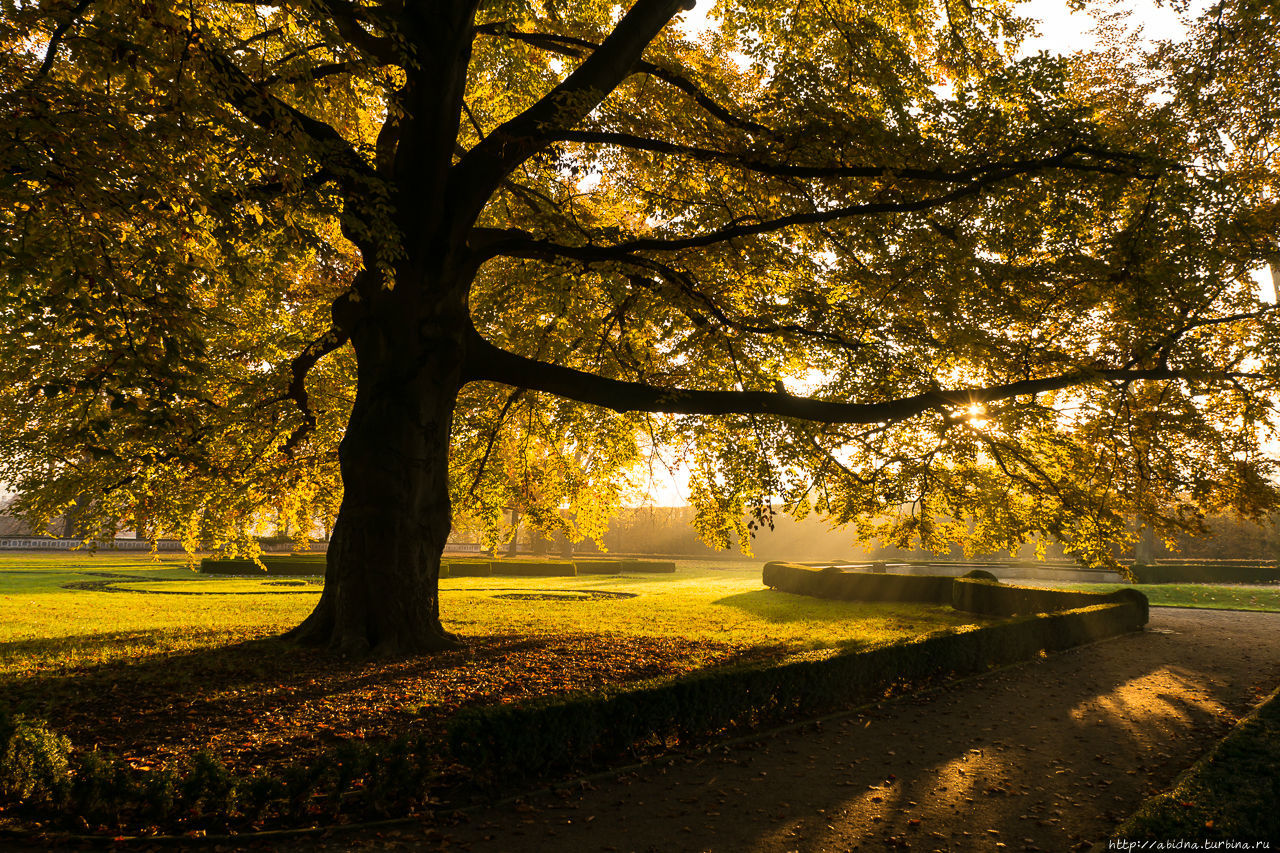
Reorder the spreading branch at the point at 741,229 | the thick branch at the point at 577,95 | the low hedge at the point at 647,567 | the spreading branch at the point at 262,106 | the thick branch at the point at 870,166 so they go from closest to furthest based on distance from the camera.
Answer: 1. the spreading branch at the point at 262,106
2. the thick branch at the point at 577,95
3. the thick branch at the point at 870,166
4. the spreading branch at the point at 741,229
5. the low hedge at the point at 647,567

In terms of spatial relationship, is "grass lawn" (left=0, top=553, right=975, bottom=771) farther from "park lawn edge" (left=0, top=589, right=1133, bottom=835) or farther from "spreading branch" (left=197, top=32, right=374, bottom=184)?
"spreading branch" (left=197, top=32, right=374, bottom=184)

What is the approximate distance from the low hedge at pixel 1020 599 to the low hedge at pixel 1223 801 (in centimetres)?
1308

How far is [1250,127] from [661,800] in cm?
1409

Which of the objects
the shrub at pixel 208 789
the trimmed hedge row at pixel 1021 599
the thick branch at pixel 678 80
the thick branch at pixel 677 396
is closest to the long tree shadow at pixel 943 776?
the shrub at pixel 208 789

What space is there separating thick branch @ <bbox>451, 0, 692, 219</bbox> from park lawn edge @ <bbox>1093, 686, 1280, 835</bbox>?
9.52 m

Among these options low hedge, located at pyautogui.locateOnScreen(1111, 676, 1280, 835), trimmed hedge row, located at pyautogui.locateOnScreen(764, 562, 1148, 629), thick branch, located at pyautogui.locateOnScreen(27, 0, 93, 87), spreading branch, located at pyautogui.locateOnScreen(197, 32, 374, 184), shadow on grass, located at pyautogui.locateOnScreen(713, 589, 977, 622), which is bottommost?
shadow on grass, located at pyautogui.locateOnScreen(713, 589, 977, 622)

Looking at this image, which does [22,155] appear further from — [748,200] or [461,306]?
[748,200]

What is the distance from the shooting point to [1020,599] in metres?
21.1

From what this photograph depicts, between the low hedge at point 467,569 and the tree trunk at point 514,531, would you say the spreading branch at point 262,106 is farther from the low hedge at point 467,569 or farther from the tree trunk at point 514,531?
the low hedge at point 467,569

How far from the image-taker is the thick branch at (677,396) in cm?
1168

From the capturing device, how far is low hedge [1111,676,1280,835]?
16.5 ft

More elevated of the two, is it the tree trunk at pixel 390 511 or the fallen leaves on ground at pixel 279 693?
the tree trunk at pixel 390 511

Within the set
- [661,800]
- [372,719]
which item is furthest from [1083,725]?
[372,719]

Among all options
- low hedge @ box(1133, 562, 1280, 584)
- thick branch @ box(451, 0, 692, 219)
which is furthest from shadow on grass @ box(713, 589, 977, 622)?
low hedge @ box(1133, 562, 1280, 584)
